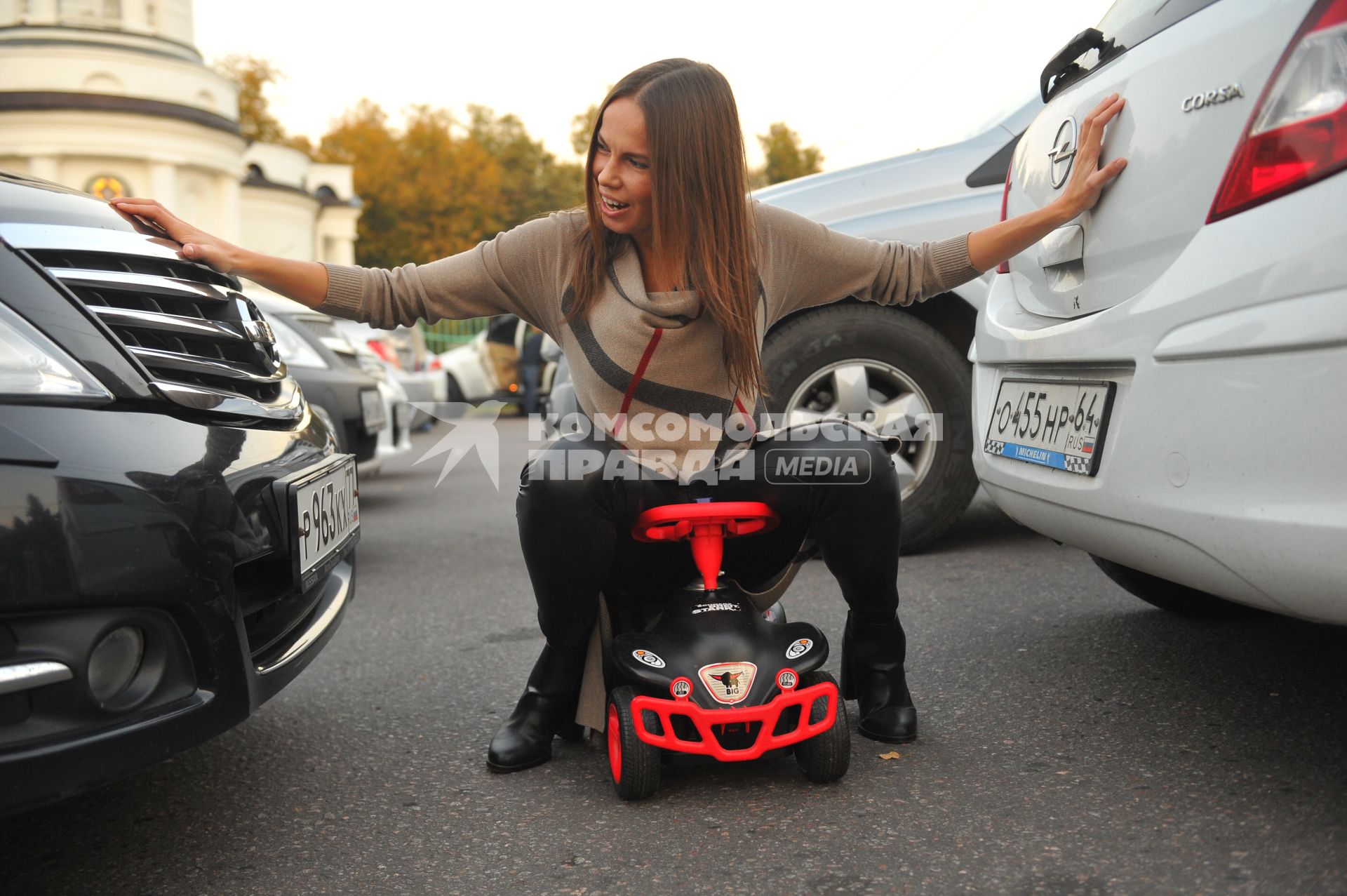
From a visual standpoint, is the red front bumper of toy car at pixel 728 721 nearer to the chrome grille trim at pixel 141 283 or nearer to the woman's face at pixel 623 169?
the woman's face at pixel 623 169

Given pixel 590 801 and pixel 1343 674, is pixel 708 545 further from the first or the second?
pixel 1343 674

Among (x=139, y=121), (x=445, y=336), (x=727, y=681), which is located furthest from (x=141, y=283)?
(x=139, y=121)

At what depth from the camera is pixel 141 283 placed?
6.48ft

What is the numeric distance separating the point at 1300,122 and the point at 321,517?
184 centimetres

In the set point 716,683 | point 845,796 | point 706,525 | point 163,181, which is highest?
point 163,181

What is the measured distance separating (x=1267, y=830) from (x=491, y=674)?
1.90 meters

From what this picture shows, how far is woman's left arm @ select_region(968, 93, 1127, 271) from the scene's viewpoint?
2.18 meters

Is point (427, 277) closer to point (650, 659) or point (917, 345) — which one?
point (650, 659)

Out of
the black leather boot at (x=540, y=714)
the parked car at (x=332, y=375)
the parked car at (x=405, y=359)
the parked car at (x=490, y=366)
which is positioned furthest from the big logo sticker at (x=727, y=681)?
the parked car at (x=490, y=366)

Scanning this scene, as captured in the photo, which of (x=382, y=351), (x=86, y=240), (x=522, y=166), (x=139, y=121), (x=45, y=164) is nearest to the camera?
(x=86, y=240)

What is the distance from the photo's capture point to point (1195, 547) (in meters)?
1.85

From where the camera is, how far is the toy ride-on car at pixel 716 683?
2047 mm

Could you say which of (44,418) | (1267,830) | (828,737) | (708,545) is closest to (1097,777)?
(1267,830)

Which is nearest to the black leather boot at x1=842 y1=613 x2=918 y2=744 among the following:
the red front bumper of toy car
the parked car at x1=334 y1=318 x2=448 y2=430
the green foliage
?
the red front bumper of toy car
